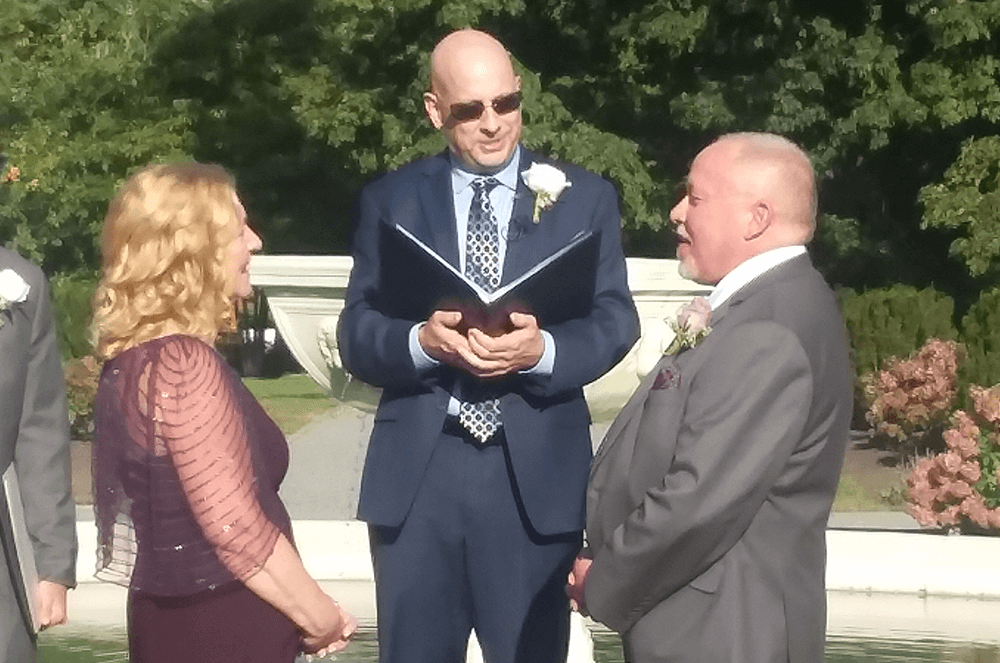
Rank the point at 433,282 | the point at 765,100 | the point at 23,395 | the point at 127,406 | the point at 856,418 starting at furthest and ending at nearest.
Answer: the point at 765,100 < the point at 856,418 < the point at 433,282 < the point at 23,395 < the point at 127,406

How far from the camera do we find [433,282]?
4754mm

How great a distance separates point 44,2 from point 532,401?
32.8m

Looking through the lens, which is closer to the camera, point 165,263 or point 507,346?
point 165,263

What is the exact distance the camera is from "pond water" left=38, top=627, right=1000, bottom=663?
304 inches

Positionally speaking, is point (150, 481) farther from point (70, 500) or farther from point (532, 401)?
point (532, 401)

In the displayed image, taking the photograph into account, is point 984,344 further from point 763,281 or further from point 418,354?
point 763,281

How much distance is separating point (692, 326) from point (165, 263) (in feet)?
3.64

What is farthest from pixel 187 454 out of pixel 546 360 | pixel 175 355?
pixel 546 360

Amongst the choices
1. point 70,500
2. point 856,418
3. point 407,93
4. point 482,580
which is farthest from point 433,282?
point 407,93

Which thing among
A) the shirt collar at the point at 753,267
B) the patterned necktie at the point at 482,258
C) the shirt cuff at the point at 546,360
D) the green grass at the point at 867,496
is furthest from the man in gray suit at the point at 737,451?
the green grass at the point at 867,496

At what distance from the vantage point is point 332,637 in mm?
3896

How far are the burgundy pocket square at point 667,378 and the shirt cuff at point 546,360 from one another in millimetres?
875

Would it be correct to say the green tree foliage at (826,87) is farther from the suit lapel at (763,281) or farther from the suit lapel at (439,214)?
the suit lapel at (763,281)

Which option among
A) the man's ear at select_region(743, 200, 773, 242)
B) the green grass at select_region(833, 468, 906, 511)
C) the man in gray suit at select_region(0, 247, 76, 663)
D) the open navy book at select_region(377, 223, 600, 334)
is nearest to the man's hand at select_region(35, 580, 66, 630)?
the man in gray suit at select_region(0, 247, 76, 663)
